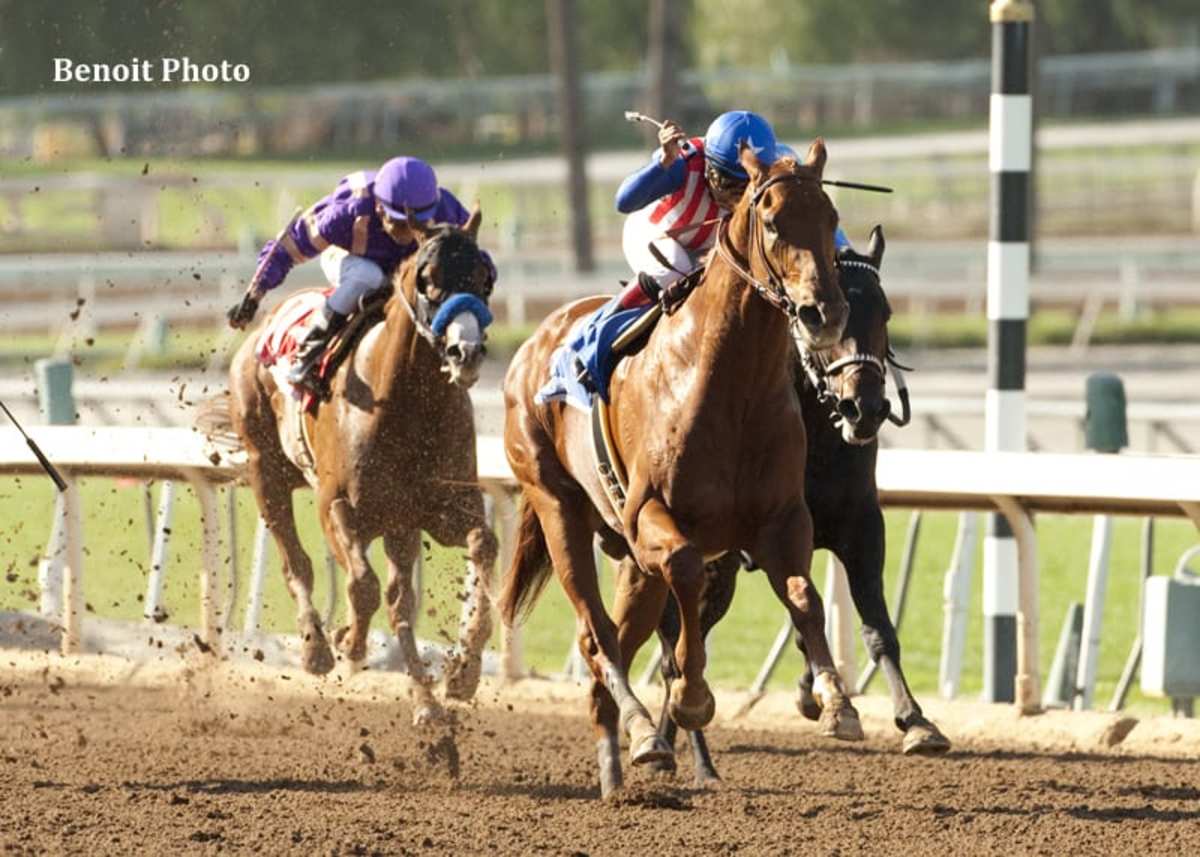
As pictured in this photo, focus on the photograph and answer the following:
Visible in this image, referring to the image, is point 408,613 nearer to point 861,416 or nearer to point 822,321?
point 861,416

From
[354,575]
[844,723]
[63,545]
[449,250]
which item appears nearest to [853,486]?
[844,723]

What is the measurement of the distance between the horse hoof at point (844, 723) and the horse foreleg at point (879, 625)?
333 mm

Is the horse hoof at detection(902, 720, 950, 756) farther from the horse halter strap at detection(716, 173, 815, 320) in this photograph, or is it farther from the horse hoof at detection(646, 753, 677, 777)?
the horse halter strap at detection(716, 173, 815, 320)

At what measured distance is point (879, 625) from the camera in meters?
5.77

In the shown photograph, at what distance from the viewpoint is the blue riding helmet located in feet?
18.3

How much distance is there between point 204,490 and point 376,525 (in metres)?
1.34

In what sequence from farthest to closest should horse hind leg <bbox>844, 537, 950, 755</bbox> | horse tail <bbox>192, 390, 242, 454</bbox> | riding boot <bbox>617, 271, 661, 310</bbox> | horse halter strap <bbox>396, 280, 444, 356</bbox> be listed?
horse tail <bbox>192, 390, 242, 454</bbox>, horse halter strap <bbox>396, 280, 444, 356</bbox>, riding boot <bbox>617, 271, 661, 310</bbox>, horse hind leg <bbox>844, 537, 950, 755</bbox>

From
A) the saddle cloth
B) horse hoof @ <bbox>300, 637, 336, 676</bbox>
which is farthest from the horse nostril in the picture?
horse hoof @ <bbox>300, 637, 336, 676</bbox>

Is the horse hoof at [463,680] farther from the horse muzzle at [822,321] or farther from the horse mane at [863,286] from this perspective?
the horse muzzle at [822,321]

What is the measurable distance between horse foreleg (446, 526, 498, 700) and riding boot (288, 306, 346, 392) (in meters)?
0.76

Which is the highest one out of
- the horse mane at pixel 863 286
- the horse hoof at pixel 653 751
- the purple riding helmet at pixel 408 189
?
the purple riding helmet at pixel 408 189

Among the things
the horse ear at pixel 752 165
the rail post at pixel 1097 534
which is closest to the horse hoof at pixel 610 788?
the horse ear at pixel 752 165

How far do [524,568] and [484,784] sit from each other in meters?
0.59

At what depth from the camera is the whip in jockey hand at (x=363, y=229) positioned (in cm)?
704
